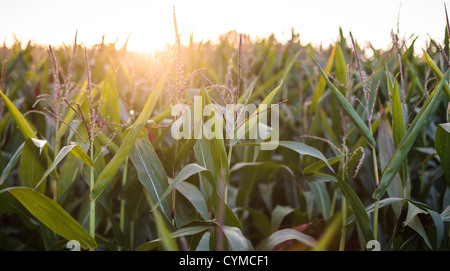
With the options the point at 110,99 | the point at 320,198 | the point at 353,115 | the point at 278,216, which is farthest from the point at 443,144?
the point at 110,99

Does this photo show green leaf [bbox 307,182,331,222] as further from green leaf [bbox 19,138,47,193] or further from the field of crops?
green leaf [bbox 19,138,47,193]

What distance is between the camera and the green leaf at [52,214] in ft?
2.56

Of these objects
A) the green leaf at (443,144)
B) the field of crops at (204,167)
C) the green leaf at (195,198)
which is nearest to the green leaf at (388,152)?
the field of crops at (204,167)

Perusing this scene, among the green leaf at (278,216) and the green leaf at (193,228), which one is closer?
the green leaf at (193,228)

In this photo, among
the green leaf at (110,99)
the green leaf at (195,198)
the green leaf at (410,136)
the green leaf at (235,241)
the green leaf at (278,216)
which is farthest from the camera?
the green leaf at (278,216)

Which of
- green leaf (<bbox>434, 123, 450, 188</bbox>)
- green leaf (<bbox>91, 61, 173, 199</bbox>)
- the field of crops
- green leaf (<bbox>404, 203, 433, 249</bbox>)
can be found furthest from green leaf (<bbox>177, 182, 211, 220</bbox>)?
green leaf (<bbox>434, 123, 450, 188</bbox>)

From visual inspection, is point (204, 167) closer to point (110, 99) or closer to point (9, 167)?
point (110, 99)

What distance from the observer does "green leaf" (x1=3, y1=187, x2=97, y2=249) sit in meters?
0.78

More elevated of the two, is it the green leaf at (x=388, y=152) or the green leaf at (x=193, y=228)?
the green leaf at (x=388, y=152)

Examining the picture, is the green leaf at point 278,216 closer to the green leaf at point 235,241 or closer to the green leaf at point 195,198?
the green leaf at point 195,198

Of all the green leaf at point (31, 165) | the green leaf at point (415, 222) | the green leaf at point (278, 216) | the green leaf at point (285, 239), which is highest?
the green leaf at point (31, 165)

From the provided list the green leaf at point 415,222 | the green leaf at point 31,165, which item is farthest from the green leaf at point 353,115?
the green leaf at point 31,165

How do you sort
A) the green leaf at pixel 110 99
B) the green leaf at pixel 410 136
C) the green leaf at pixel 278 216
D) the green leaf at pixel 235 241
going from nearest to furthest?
1. the green leaf at pixel 235 241
2. the green leaf at pixel 410 136
3. the green leaf at pixel 110 99
4. the green leaf at pixel 278 216
